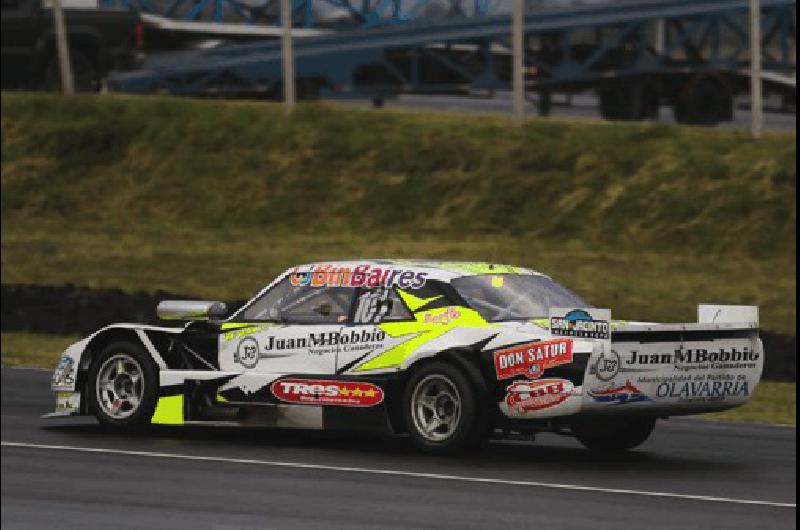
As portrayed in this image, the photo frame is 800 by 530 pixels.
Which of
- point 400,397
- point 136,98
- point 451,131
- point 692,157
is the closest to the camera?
point 400,397

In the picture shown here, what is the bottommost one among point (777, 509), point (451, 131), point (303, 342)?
point (777, 509)

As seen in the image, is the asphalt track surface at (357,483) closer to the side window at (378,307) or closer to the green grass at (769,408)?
the side window at (378,307)

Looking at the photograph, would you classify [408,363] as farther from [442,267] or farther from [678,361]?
[678,361]

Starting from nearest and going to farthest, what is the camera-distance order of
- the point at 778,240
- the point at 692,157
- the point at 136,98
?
the point at 778,240
the point at 692,157
the point at 136,98

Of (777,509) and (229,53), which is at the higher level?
(229,53)

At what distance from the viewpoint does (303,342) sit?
973 cm

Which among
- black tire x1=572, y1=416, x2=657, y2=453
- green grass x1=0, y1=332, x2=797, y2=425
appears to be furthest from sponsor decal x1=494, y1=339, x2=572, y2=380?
green grass x1=0, y1=332, x2=797, y2=425

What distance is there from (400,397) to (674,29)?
1956 centimetres

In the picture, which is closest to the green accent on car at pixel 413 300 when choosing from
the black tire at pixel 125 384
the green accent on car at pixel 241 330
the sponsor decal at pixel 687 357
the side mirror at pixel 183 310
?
the green accent on car at pixel 241 330

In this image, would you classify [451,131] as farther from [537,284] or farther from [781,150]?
[537,284]

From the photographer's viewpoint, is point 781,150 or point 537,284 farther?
point 781,150

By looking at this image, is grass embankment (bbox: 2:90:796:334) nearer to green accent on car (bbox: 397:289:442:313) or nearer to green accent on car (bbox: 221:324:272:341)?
green accent on car (bbox: 397:289:442:313)

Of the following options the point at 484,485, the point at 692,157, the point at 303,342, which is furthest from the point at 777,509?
the point at 692,157

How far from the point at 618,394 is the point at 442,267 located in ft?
3.71
